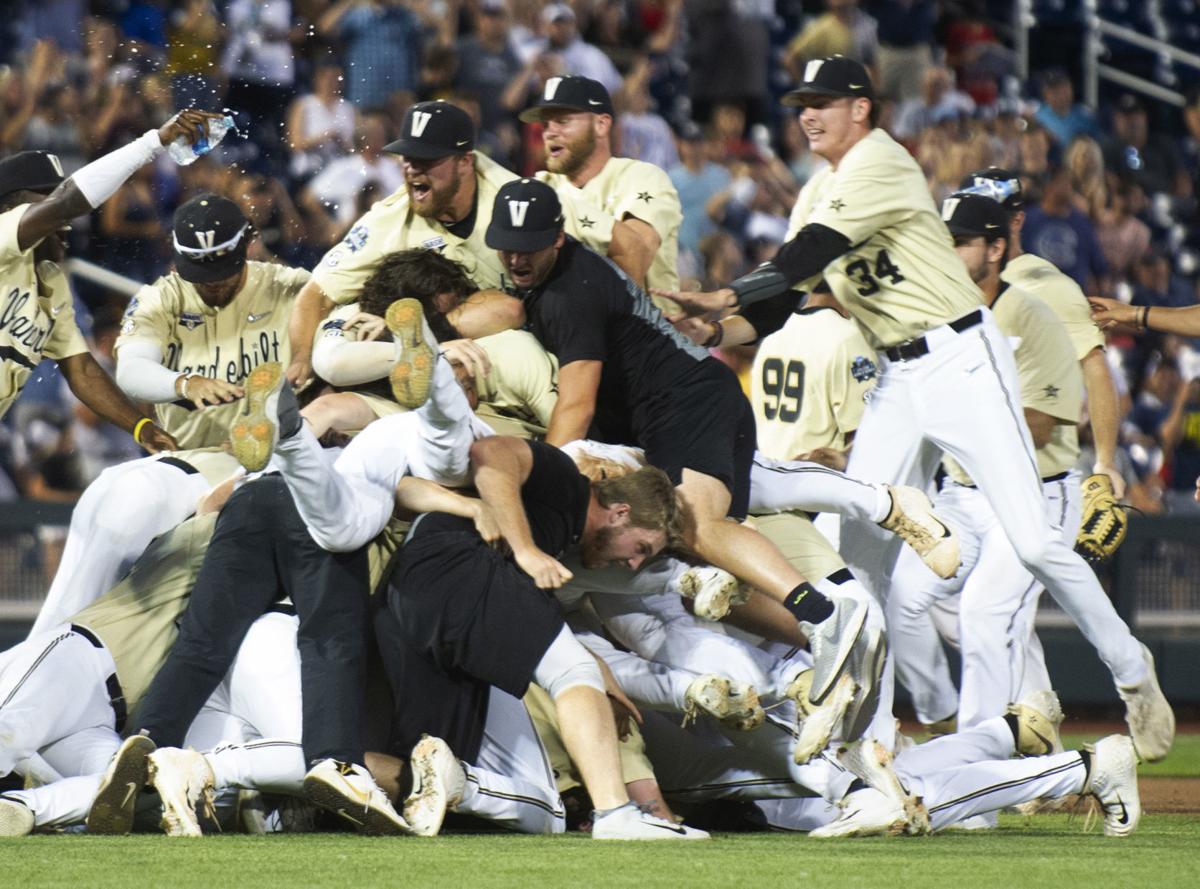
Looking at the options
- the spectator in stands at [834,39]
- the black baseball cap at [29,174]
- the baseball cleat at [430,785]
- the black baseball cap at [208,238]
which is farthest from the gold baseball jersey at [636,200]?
the spectator in stands at [834,39]

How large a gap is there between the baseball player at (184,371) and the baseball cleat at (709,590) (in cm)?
195

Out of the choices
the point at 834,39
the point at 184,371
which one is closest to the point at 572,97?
the point at 184,371

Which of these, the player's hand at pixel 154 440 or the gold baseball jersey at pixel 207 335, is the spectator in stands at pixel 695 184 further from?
the player's hand at pixel 154 440

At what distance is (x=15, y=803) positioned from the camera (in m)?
5.72

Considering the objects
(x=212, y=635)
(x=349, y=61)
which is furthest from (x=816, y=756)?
(x=349, y=61)

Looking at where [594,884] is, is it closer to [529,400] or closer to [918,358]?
[529,400]

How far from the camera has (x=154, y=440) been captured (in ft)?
24.8

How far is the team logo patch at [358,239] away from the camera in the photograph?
24.5 ft

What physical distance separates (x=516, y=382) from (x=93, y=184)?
1.75 m

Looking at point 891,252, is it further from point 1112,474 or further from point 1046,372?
point 1112,474

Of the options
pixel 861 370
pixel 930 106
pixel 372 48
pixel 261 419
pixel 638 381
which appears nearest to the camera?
pixel 261 419

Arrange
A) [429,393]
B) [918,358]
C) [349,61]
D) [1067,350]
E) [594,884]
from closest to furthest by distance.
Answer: [594,884] → [429,393] → [918,358] → [1067,350] → [349,61]

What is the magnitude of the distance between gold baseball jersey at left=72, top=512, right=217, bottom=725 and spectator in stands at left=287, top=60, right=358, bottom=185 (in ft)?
16.7

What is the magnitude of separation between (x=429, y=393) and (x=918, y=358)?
7.86 ft
